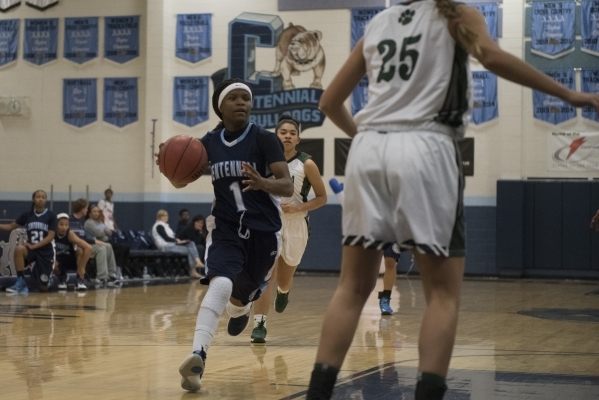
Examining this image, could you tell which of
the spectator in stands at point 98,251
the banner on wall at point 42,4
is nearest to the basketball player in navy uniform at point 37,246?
the spectator in stands at point 98,251

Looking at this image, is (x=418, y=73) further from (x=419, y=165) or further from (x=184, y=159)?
A: (x=184, y=159)

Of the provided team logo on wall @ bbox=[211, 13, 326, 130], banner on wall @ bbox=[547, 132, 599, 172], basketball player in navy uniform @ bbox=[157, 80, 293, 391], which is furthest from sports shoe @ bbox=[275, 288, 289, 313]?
team logo on wall @ bbox=[211, 13, 326, 130]

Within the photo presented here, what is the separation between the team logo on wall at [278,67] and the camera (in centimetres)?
1919

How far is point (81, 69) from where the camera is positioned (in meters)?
20.4

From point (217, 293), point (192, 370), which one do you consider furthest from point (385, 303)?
point (192, 370)

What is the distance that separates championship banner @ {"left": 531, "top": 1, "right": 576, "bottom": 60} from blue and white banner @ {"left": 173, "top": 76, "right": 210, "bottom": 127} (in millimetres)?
6713

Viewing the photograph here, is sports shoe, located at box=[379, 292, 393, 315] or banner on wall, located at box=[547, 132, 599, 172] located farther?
banner on wall, located at box=[547, 132, 599, 172]

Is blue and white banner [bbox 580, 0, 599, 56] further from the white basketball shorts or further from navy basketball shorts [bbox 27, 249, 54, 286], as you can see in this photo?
the white basketball shorts

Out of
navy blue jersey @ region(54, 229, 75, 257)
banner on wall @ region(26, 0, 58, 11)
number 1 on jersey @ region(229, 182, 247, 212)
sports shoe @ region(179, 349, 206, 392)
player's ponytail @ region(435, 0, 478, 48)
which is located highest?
banner on wall @ region(26, 0, 58, 11)

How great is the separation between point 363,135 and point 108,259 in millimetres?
12040

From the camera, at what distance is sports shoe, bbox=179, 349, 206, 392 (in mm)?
4707

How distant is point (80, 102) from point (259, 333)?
14509mm

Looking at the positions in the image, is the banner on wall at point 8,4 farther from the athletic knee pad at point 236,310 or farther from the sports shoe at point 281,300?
the athletic knee pad at point 236,310

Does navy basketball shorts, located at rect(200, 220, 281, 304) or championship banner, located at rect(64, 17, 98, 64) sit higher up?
championship banner, located at rect(64, 17, 98, 64)
